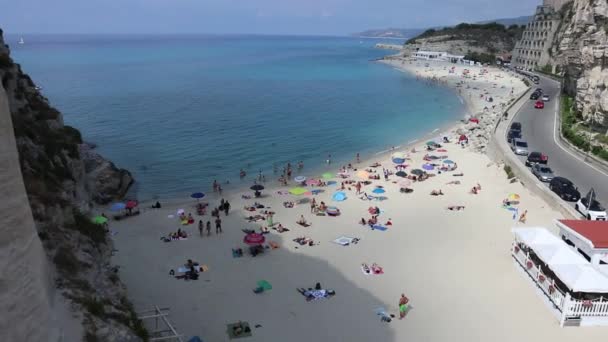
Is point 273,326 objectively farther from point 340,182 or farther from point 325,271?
point 340,182

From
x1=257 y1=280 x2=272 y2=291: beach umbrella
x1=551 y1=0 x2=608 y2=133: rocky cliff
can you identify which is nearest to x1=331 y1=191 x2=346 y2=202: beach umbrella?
x1=257 y1=280 x2=272 y2=291: beach umbrella

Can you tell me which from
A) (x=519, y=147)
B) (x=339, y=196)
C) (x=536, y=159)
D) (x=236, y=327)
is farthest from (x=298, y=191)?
(x=519, y=147)

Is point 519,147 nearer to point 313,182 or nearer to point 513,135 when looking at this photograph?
point 513,135

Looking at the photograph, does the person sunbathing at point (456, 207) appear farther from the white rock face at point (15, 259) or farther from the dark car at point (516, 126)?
the white rock face at point (15, 259)

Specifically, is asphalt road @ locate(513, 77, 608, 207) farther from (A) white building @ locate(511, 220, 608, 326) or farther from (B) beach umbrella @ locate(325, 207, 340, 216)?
(B) beach umbrella @ locate(325, 207, 340, 216)

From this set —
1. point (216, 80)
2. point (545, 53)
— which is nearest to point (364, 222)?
point (216, 80)
